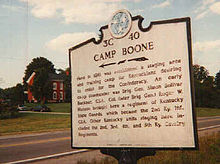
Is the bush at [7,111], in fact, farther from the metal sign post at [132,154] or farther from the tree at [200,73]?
the tree at [200,73]

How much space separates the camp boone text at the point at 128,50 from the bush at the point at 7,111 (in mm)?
27585

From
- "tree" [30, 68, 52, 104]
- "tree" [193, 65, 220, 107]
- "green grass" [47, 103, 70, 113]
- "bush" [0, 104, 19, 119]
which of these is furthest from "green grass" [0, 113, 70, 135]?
"tree" [193, 65, 220, 107]

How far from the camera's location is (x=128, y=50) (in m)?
3.28

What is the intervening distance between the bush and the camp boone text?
27.6m

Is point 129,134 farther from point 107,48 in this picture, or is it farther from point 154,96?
point 107,48

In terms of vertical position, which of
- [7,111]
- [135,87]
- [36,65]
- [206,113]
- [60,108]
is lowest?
[206,113]

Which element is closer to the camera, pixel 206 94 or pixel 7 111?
pixel 7 111

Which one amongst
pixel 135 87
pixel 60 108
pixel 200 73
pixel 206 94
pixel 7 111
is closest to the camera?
pixel 135 87

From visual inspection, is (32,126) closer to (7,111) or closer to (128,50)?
(7,111)

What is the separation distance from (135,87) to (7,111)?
28.8 meters

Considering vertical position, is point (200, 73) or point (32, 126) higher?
point (200, 73)

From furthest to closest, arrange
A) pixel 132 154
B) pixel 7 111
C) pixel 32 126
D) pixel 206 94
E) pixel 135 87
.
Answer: pixel 206 94 → pixel 7 111 → pixel 32 126 → pixel 132 154 → pixel 135 87

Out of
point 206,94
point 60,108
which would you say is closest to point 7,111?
point 60,108

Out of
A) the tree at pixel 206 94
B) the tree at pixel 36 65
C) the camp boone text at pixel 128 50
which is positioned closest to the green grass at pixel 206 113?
the tree at pixel 206 94
